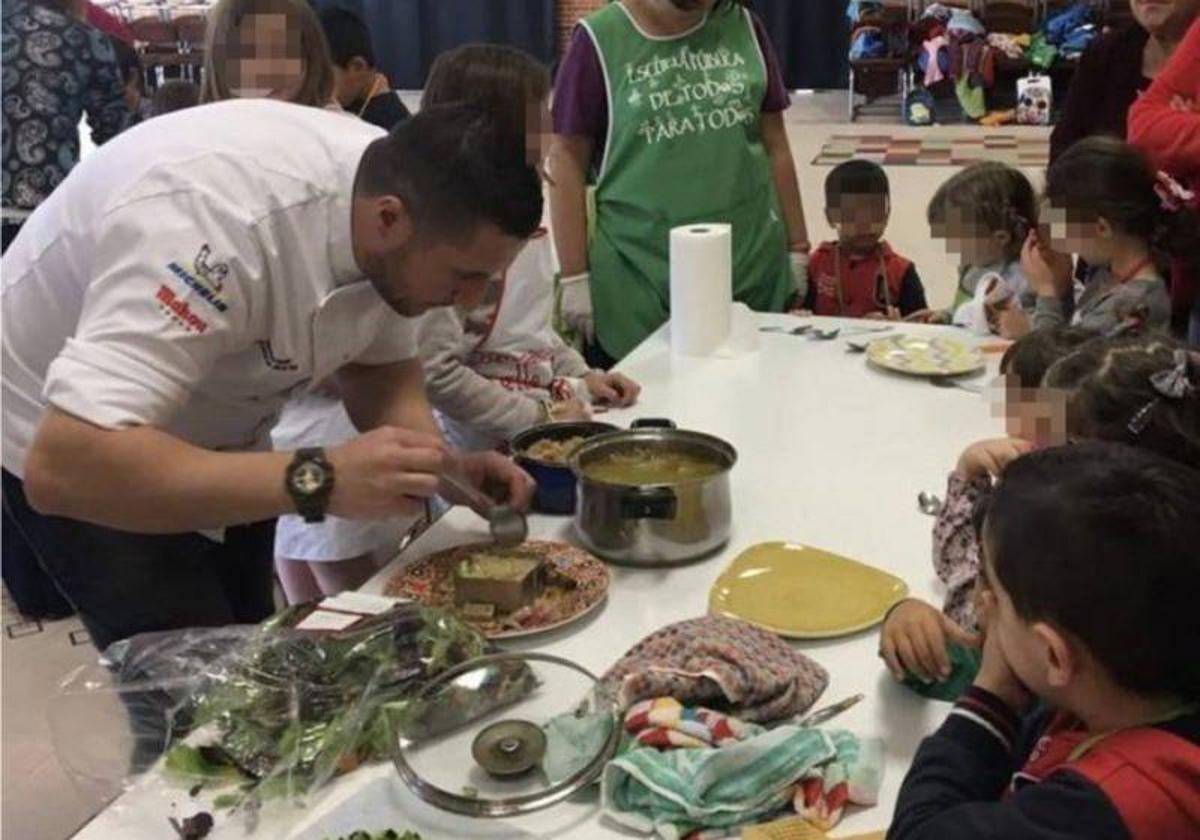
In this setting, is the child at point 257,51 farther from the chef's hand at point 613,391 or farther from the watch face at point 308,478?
the watch face at point 308,478

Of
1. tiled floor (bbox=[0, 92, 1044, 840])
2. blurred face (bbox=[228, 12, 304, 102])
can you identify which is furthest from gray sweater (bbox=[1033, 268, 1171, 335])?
tiled floor (bbox=[0, 92, 1044, 840])

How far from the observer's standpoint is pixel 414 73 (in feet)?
30.7

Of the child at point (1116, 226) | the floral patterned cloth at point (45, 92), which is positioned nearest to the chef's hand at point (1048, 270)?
the child at point (1116, 226)

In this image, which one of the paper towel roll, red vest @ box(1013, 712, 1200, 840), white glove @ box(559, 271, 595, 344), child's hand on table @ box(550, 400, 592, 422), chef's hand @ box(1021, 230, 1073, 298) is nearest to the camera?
red vest @ box(1013, 712, 1200, 840)

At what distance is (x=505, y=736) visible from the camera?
1152mm

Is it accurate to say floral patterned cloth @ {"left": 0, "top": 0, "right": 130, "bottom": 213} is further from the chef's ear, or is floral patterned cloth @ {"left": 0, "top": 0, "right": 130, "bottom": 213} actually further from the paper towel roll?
the chef's ear

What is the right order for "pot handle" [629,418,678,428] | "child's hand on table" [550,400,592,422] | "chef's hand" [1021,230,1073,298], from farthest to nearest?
"chef's hand" [1021,230,1073,298]
"child's hand on table" [550,400,592,422]
"pot handle" [629,418,678,428]

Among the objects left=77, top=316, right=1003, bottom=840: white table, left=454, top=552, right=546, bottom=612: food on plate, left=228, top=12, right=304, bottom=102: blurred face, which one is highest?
left=228, top=12, right=304, bottom=102: blurred face

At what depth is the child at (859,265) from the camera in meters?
3.04

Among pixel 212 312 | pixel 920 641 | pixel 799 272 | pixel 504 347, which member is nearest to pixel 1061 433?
pixel 920 641

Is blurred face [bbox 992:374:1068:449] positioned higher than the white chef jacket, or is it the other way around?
the white chef jacket

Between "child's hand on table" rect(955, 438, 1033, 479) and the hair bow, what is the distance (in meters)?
1.08

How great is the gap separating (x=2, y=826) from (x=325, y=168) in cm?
147

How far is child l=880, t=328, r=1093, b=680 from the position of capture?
1.24 metres
